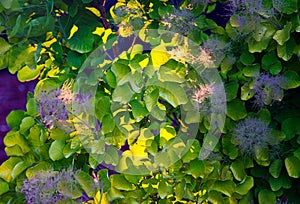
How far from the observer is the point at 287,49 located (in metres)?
1.47

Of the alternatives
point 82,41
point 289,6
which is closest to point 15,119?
point 82,41

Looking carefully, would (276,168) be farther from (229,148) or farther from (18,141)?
(18,141)

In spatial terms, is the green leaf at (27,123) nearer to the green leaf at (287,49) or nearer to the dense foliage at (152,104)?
the dense foliage at (152,104)

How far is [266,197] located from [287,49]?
0.50 metres

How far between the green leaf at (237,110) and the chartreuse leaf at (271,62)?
0.14m

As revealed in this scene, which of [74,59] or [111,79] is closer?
[111,79]

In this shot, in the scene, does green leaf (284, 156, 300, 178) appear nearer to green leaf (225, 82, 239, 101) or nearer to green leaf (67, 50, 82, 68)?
green leaf (225, 82, 239, 101)

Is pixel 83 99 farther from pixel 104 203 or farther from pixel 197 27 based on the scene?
pixel 197 27

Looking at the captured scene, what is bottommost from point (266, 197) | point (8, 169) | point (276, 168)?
point (266, 197)

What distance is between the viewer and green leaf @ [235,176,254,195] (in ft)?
4.94

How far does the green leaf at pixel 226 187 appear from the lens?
4.80 ft

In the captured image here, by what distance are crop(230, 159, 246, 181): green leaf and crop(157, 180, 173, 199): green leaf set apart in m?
0.24

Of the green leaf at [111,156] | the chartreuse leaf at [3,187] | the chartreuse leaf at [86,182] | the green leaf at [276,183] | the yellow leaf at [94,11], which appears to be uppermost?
the yellow leaf at [94,11]

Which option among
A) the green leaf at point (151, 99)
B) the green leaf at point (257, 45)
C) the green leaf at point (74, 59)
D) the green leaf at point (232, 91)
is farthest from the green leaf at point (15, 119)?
the green leaf at point (257, 45)
